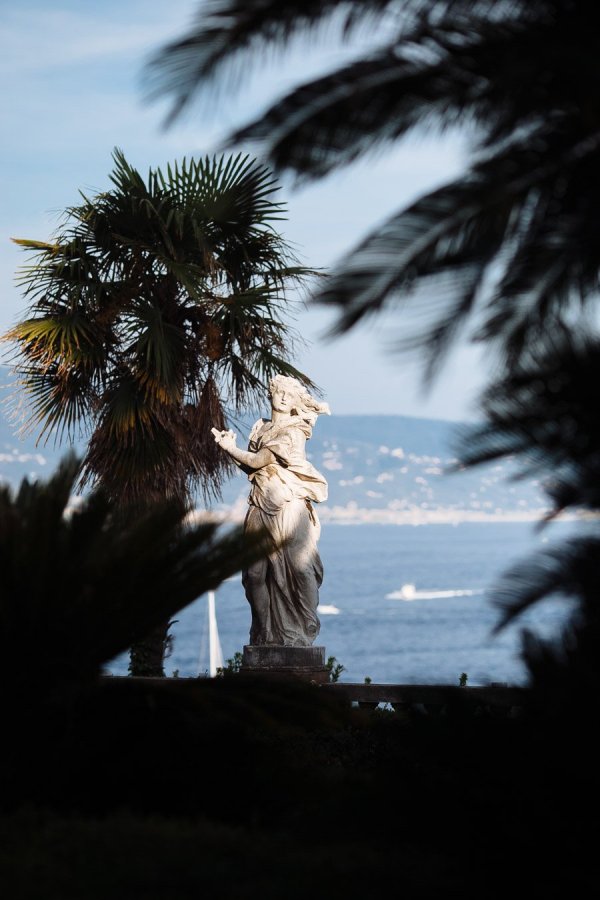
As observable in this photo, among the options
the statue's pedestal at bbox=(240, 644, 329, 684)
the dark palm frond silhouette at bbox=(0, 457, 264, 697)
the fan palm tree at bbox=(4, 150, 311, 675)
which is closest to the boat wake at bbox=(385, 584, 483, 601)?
the fan palm tree at bbox=(4, 150, 311, 675)

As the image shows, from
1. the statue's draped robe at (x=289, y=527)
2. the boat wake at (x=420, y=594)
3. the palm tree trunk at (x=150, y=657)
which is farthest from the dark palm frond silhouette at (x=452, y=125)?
the boat wake at (x=420, y=594)

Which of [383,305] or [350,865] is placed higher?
[383,305]

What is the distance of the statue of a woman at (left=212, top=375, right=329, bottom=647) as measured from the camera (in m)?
12.6

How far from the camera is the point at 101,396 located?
643 inches

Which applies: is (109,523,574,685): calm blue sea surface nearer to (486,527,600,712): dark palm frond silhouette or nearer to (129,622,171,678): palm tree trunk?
(129,622,171,678): palm tree trunk

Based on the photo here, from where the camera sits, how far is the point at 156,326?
16.0m

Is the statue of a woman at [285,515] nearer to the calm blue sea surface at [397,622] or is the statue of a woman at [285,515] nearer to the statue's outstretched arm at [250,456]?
the statue's outstretched arm at [250,456]

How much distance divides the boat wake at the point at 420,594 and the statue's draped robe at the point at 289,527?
439 feet

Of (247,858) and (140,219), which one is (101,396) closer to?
(140,219)

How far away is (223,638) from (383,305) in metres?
112

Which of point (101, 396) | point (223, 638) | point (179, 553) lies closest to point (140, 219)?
point (101, 396)

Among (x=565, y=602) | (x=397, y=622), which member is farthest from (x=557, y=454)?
(x=397, y=622)

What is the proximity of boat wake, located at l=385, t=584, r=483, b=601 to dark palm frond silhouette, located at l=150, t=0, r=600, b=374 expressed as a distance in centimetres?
14141

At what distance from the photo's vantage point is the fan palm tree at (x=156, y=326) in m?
16.0
